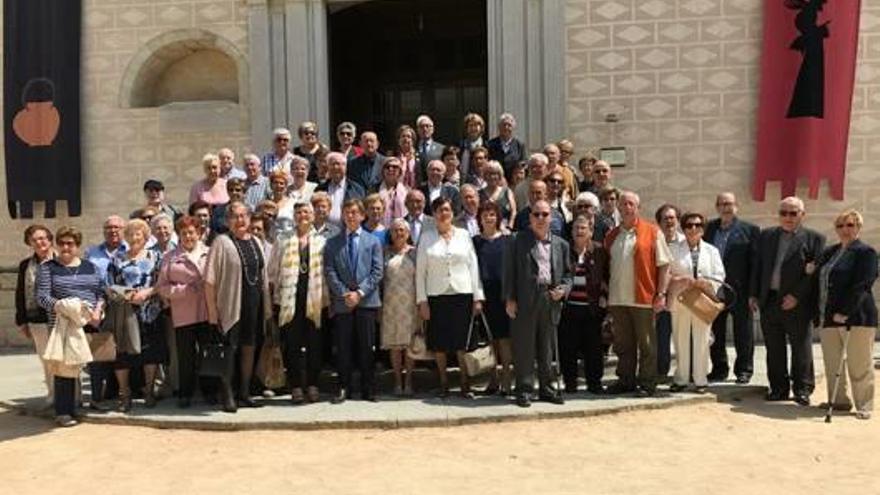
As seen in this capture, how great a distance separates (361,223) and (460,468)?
237 centimetres

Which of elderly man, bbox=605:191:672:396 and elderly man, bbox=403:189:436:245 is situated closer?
elderly man, bbox=605:191:672:396

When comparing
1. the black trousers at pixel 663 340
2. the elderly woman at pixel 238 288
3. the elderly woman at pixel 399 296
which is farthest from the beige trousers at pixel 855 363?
the elderly woman at pixel 238 288

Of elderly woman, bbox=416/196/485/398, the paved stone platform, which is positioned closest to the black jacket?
the paved stone platform

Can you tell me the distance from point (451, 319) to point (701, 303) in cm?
207

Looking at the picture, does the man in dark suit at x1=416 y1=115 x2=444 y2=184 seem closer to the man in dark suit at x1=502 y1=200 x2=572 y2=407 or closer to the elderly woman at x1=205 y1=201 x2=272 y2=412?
the man in dark suit at x1=502 y1=200 x2=572 y2=407

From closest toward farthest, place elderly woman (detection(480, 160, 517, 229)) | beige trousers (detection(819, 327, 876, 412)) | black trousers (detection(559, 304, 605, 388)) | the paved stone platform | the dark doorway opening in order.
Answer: the paved stone platform, beige trousers (detection(819, 327, 876, 412)), black trousers (detection(559, 304, 605, 388)), elderly woman (detection(480, 160, 517, 229)), the dark doorway opening

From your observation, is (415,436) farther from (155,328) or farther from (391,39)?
Result: (391,39)

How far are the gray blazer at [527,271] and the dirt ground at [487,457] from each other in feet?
3.15

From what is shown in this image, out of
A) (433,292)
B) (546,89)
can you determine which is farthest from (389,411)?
(546,89)

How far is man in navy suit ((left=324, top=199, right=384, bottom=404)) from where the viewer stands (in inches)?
278

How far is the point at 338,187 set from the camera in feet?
26.0

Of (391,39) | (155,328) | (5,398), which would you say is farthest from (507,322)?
(391,39)

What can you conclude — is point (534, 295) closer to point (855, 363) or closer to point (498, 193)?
point (498, 193)

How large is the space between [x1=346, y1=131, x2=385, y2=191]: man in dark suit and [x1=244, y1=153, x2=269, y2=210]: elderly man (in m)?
0.76
